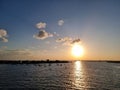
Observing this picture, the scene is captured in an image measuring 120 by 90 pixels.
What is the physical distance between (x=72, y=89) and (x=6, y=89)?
66.4 feet

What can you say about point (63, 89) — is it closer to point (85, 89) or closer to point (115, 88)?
point (85, 89)

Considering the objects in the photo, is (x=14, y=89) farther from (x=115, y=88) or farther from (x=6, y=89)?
(x=115, y=88)

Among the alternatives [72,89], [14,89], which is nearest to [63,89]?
[72,89]

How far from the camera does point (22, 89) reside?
168ft

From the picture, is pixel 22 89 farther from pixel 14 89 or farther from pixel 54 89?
pixel 54 89

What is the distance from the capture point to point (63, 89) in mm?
52531

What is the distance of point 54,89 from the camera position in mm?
52156

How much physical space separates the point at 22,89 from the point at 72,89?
1535cm

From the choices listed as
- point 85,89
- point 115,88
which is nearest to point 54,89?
point 85,89

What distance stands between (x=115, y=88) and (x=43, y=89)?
22.4 m

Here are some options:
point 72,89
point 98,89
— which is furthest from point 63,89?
point 98,89

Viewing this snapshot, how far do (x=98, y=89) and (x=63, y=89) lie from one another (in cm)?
1072

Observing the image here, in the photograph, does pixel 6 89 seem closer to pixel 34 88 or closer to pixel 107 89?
pixel 34 88

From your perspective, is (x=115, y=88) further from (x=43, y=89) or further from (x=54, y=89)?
(x=43, y=89)
